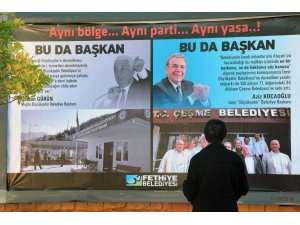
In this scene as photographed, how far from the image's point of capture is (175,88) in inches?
305

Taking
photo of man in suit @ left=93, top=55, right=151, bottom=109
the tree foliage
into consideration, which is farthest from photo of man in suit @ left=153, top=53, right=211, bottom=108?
the tree foliage

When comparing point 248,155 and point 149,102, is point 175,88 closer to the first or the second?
point 149,102

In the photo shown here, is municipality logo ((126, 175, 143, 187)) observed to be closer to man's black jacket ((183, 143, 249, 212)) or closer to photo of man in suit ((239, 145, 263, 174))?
photo of man in suit ((239, 145, 263, 174))

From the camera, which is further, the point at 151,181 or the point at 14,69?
the point at 151,181

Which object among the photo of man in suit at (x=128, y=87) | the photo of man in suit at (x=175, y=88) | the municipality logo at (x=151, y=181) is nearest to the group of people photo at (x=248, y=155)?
the municipality logo at (x=151, y=181)

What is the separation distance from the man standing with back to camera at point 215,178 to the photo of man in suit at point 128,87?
3437 mm

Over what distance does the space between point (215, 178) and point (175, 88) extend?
356 cm

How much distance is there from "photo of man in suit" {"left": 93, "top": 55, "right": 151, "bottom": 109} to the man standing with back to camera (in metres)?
3.44

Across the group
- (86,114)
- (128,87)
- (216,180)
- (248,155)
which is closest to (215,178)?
(216,180)

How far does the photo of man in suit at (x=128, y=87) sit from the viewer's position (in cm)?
779

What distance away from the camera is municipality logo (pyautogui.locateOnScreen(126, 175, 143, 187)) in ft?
25.5

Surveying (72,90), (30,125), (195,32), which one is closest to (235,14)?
(195,32)

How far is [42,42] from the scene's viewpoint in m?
8.00

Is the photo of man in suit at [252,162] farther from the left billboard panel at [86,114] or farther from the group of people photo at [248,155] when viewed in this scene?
the left billboard panel at [86,114]
